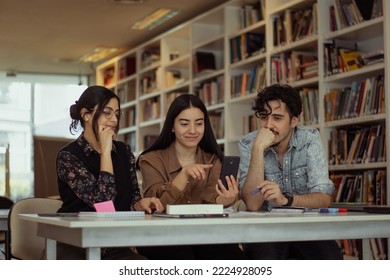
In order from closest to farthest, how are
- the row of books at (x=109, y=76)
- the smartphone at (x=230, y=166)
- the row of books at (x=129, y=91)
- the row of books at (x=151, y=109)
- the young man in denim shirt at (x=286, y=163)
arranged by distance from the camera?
the smartphone at (x=230, y=166) < the young man in denim shirt at (x=286, y=163) < the row of books at (x=151, y=109) < the row of books at (x=129, y=91) < the row of books at (x=109, y=76)

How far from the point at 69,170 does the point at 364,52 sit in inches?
126

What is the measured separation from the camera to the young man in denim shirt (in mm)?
2922

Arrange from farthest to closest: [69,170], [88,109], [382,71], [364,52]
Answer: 1. [364,52]
2. [382,71]
3. [88,109]
4. [69,170]

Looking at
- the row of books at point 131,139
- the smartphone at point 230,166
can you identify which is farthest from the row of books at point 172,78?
the smartphone at point 230,166

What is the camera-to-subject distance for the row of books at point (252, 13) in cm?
644

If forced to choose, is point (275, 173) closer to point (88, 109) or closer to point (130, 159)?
point (130, 159)

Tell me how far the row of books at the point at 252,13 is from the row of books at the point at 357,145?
1529 mm

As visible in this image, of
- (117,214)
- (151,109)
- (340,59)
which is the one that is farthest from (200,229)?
(151,109)

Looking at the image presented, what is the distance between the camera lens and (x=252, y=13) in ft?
→ 21.4

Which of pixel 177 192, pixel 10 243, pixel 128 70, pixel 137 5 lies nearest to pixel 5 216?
pixel 10 243

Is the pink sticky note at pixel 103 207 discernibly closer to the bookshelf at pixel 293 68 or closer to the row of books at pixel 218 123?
the bookshelf at pixel 293 68

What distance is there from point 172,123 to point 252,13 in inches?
139

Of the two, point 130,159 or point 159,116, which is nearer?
point 130,159
